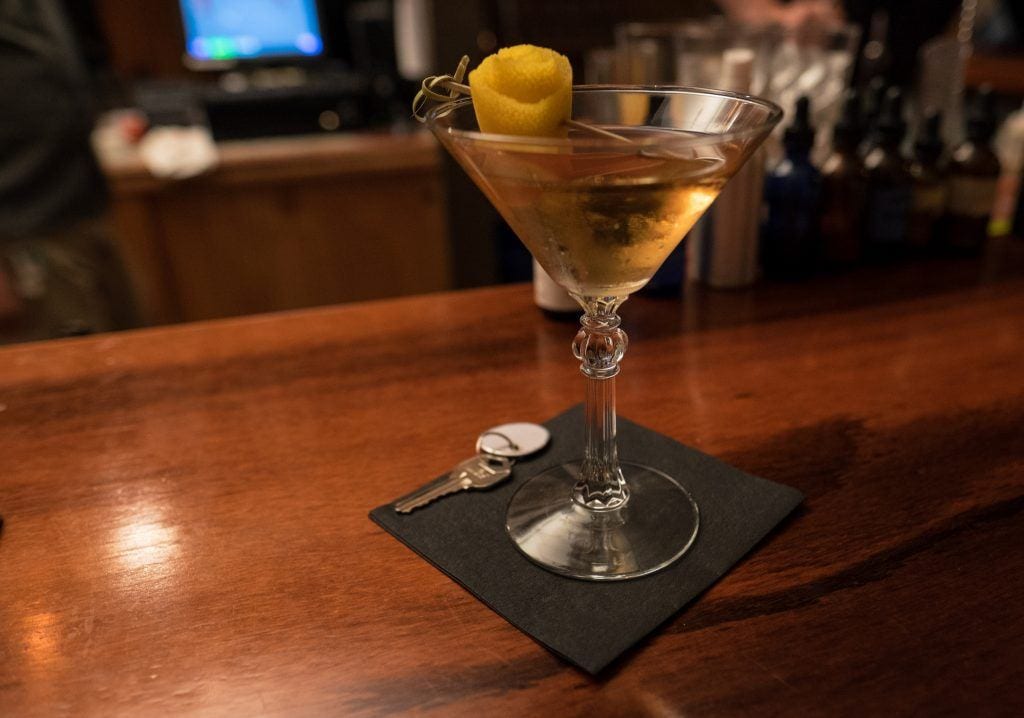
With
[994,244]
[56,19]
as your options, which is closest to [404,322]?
[994,244]

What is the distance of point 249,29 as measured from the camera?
8.79ft

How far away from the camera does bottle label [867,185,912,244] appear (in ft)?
4.02

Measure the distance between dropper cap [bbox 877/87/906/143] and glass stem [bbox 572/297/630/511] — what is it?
2.39 ft

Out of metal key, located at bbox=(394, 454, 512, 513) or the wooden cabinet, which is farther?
the wooden cabinet

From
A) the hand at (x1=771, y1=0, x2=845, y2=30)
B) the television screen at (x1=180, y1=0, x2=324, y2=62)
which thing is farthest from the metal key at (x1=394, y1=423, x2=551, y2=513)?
the television screen at (x1=180, y1=0, x2=324, y2=62)

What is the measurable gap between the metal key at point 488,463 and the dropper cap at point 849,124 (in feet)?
2.30

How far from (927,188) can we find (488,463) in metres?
0.91

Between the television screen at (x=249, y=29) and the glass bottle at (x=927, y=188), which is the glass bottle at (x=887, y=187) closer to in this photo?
the glass bottle at (x=927, y=188)

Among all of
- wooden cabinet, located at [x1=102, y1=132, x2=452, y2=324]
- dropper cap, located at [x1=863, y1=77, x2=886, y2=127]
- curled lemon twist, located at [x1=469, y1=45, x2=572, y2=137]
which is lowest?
wooden cabinet, located at [x1=102, y1=132, x2=452, y2=324]

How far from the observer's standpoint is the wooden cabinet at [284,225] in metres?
2.45

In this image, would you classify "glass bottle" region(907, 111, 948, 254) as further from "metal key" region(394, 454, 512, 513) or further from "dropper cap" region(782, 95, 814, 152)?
"metal key" region(394, 454, 512, 513)

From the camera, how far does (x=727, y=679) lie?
529mm

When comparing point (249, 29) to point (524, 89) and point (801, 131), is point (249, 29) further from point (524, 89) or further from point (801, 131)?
point (524, 89)

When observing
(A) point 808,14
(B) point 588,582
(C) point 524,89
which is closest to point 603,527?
(B) point 588,582
